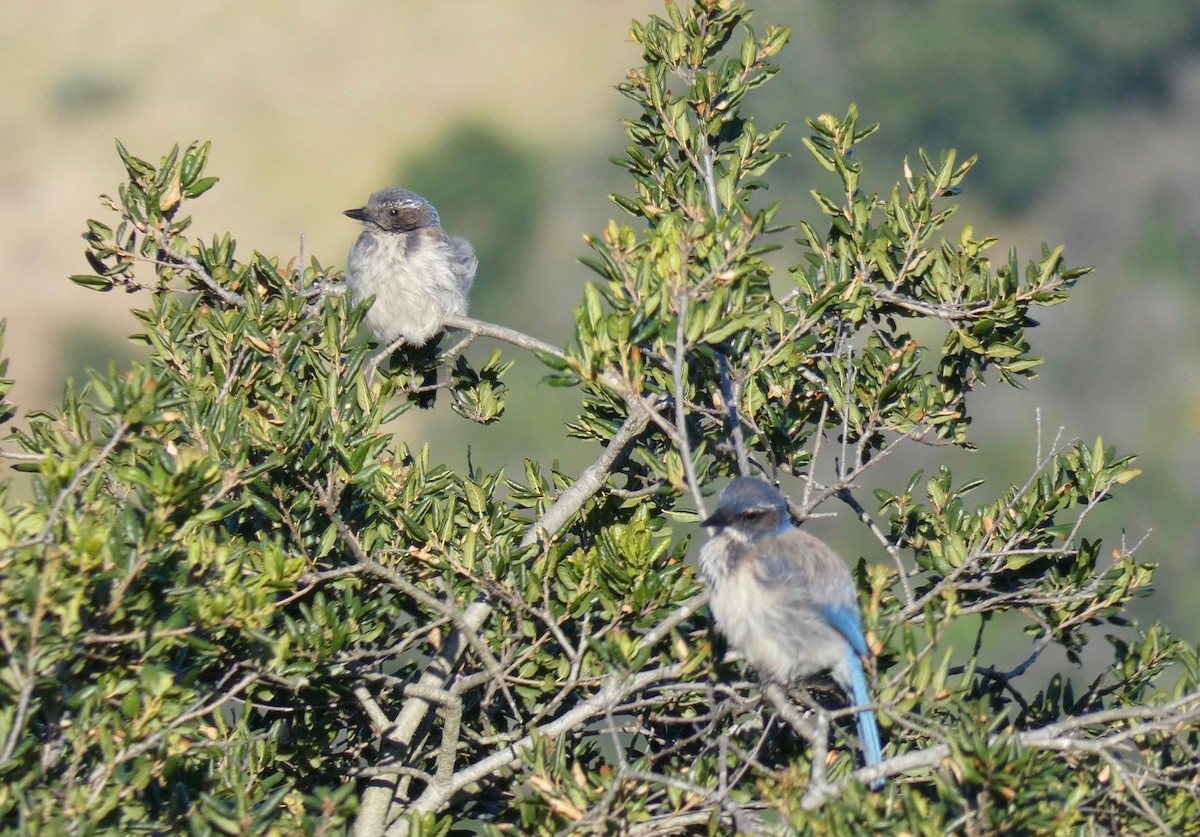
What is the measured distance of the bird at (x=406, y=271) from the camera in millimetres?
7516

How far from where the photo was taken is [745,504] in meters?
5.07

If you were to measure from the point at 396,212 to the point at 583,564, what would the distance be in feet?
12.9

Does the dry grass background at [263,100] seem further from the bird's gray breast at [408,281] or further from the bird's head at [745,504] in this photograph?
the bird's head at [745,504]

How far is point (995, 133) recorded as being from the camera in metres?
52.1

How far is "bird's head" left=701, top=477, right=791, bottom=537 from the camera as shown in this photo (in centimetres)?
503

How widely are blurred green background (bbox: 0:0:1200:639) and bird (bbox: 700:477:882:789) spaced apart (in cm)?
3331

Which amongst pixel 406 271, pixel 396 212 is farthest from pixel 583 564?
pixel 396 212

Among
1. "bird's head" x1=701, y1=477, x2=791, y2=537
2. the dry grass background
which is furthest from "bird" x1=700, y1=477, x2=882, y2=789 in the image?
the dry grass background

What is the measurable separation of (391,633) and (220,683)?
1.00m

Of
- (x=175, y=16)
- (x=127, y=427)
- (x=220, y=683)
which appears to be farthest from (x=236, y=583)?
(x=175, y=16)

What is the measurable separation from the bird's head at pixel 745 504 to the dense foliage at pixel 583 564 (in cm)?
14

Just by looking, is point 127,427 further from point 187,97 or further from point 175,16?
point 175,16

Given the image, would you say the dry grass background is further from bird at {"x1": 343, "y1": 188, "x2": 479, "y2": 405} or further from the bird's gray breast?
the bird's gray breast

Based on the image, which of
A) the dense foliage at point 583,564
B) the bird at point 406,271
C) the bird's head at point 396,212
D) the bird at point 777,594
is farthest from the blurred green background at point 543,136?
the bird at point 777,594
